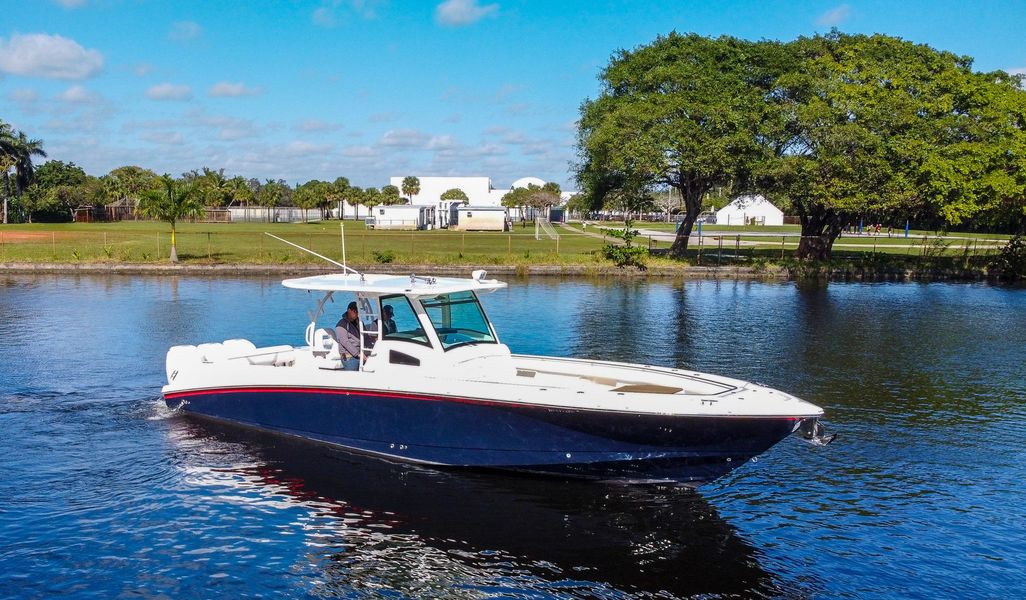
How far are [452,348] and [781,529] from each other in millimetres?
5195

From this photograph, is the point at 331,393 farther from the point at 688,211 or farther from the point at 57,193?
the point at 57,193

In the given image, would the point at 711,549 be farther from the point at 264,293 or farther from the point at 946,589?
the point at 264,293

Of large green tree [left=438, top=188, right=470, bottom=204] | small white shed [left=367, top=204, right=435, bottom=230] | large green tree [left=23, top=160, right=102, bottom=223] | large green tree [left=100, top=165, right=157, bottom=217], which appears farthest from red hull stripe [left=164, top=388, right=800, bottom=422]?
large green tree [left=438, top=188, right=470, bottom=204]

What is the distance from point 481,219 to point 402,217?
8878 millimetres

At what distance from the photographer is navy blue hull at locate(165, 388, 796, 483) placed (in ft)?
34.8

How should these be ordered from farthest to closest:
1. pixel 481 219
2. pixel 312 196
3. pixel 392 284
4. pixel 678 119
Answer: pixel 312 196 < pixel 481 219 < pixel 678 119 < pixel 392 284

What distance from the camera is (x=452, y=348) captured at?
12.5m

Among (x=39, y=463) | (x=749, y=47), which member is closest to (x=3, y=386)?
(x=39, y=463)

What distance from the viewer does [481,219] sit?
90.9 metres

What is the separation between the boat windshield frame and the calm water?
200 cm

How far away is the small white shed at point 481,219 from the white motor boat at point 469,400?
76.1 meters

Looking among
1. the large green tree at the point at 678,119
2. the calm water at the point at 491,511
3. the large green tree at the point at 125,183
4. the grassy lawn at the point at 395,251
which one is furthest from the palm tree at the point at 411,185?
the calm water at the point at 491,511

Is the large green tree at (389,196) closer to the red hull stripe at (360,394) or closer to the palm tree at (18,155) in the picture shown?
the palm tree at (18,155)

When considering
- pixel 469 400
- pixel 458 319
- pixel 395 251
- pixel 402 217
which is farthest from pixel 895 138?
pixel 402 217
